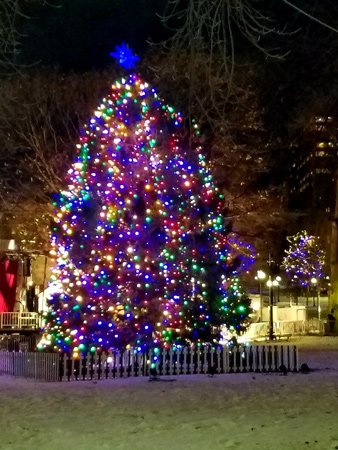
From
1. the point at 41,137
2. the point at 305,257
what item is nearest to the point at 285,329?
the point at 41,137

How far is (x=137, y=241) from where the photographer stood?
16.0 meters

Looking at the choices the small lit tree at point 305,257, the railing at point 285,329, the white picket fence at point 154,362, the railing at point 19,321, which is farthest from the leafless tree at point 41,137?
the small lit tree at point 305,257

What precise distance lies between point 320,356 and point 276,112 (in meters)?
9.68

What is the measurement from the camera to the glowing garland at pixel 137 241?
1600 centimetres

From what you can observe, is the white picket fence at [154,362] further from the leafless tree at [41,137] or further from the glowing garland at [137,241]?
the leafless tree at [41,137]

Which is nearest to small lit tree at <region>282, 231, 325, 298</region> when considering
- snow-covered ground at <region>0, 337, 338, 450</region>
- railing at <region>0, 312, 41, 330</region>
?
railing at <region>0, 312, 41, 330</region>

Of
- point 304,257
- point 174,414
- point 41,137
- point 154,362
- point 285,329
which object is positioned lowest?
point 174,414

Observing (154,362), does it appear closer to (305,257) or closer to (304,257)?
(304,257)

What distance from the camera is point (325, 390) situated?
1188 cm

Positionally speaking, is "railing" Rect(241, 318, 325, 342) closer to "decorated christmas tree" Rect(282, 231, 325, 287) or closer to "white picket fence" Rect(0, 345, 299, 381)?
"white picket fence" Rect(0, 345, 299, 381)

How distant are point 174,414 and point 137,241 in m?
6.90

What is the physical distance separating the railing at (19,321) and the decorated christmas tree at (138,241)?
10180 millimetres

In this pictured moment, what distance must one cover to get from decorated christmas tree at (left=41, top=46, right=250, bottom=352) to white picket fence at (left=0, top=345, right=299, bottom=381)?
0.71 meters

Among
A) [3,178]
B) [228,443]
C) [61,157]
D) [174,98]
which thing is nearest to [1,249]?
[3,178]
